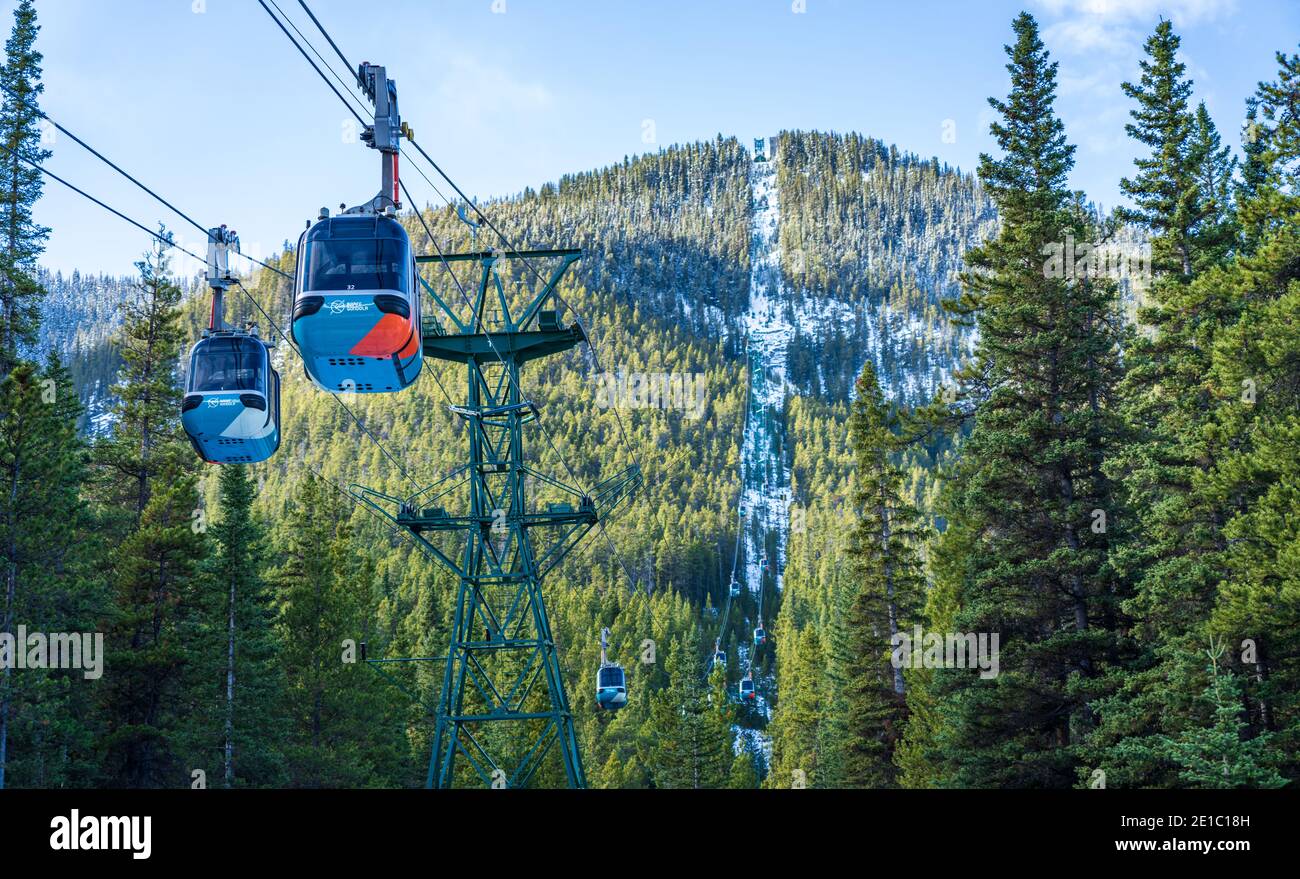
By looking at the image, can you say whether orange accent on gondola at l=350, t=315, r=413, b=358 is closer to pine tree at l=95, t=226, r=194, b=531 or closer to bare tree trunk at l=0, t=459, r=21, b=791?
bare tree trunk at l=0, t=459, r=21, b=791

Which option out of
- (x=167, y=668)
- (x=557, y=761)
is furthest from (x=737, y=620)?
(x=167, y=668)

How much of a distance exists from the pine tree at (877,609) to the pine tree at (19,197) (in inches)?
1129

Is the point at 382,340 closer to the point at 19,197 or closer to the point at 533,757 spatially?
the point at 533,757

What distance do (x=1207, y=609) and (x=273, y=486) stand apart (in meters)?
176

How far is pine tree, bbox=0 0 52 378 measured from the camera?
37531 mm

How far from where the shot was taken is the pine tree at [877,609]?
139 feet

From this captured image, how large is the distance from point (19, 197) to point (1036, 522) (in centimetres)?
3460

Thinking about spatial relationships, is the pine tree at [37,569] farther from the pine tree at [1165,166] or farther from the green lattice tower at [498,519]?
the pine tree at [1165,166]

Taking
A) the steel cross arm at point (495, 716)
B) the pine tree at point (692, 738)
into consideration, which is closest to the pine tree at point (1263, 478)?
the steel cross arm at point (495, 716)

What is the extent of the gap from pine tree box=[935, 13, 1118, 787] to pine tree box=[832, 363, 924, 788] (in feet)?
35.2

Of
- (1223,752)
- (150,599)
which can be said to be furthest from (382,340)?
(150,599)

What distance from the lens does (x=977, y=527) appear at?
30984 millimetres

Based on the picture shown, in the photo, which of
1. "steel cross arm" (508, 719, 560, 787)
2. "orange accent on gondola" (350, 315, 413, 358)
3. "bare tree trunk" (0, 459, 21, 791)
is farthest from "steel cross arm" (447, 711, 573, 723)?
"bare tree trunk" (0, 459, 21, 791)

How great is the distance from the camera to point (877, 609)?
42875mm
